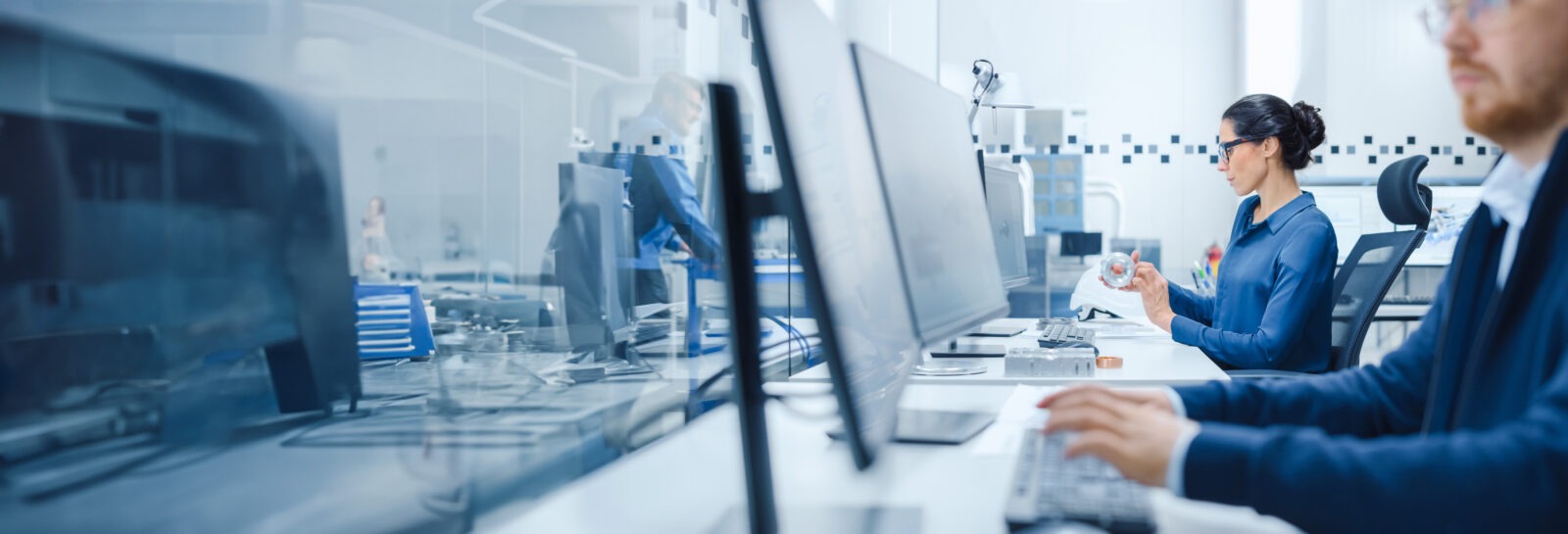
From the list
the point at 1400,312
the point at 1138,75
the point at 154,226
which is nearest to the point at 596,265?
the point at 154,226

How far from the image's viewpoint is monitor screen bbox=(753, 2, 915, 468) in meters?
0.65

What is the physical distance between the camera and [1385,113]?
460 centimetres

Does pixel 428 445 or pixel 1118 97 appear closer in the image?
pixel 428 445

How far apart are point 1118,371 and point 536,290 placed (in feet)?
3.70

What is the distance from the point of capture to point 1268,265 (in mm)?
2406

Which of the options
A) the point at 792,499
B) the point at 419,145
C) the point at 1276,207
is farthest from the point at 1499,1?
the point at 1276,207

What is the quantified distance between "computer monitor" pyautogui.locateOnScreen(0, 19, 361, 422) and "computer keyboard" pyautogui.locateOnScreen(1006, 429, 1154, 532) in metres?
→ 0.90

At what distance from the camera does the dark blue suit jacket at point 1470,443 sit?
1.93 feet

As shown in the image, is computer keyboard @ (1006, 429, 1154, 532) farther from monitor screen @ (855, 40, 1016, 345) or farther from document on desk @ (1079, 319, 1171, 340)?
document on desk @ (1079, 319, 1171, 340)

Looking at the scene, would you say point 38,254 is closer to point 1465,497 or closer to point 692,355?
point 1465,497

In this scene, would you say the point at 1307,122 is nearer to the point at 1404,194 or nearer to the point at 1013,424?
the point at 1404,194

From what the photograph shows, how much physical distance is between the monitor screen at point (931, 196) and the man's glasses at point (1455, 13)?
1.52 feet

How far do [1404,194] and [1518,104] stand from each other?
1797 millimetres

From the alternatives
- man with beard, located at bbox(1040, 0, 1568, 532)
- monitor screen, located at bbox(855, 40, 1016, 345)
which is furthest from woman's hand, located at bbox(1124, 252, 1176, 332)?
man with beard, located at bbox(1040, 0, 1568, 532)
